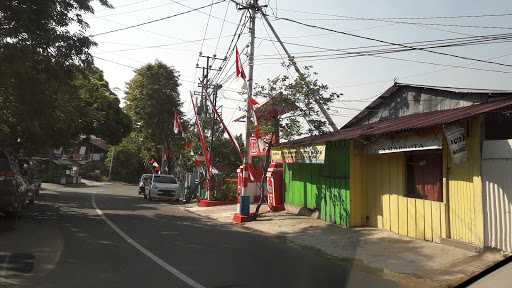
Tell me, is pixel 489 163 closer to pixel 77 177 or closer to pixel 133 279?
pixel 133 279

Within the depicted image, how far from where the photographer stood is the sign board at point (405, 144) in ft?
41.3

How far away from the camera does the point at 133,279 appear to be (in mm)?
8414

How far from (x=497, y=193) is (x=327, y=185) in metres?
8.16

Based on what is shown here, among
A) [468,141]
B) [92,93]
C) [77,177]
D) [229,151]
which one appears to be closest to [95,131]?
[92,93]

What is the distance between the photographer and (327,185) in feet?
61.0

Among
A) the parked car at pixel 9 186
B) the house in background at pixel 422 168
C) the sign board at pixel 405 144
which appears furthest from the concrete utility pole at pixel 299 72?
the parked car at pixel 9 186

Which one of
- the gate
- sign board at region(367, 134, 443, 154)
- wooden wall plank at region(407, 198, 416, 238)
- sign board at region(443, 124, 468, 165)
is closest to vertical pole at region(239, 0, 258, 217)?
sign board at region(367, 134, 443, 154)

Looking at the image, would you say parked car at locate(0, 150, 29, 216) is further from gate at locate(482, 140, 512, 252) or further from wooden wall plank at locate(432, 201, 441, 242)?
gate at locate(482, 140, 512, 252)

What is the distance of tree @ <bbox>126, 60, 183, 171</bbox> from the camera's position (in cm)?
5512

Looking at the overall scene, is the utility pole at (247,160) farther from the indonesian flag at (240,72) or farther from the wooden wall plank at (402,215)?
the wooden wall plank at (402,215)

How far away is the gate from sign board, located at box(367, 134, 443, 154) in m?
1.47

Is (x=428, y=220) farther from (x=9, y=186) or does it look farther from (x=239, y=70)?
(x=9, y=186)

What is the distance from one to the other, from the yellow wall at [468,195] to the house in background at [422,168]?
0.02 m

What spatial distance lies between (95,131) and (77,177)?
74.9 ft
